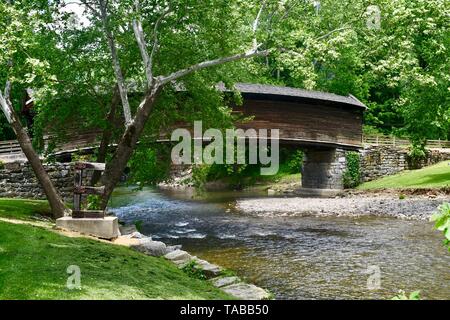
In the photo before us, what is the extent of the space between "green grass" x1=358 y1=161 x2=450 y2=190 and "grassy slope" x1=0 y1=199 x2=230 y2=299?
23030 mm

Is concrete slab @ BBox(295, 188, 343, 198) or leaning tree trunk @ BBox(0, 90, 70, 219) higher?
leaning tree trunk @ BBox(0, 90, 70, 219)

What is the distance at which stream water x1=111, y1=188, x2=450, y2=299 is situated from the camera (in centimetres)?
1087

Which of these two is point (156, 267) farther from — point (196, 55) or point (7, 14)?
point (196, 55)

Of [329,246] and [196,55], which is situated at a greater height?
[196,55]

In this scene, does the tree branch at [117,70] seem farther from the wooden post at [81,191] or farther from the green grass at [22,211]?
the green grass at [22,211]

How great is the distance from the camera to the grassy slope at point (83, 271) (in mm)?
7320

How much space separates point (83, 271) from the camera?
8.70 metres

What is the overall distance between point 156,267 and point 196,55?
989 cm

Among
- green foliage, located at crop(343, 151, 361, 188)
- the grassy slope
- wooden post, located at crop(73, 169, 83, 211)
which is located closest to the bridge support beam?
green foliage, located at crop(343, 151, 361, 188)

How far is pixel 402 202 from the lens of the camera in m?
26.3

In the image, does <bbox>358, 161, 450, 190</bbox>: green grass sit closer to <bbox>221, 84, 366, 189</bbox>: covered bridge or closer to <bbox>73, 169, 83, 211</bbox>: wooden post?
<bbox>221, 84, 366, 189</bbox>: covered bridge
